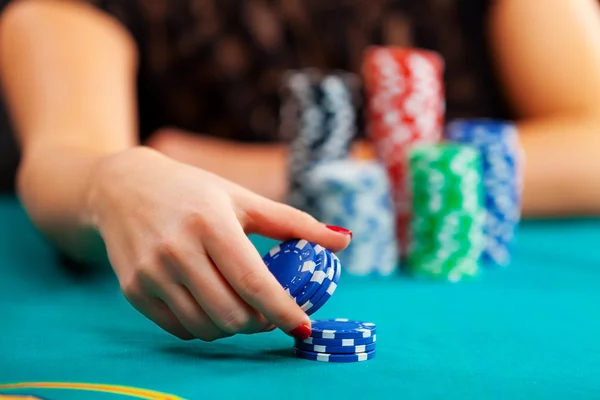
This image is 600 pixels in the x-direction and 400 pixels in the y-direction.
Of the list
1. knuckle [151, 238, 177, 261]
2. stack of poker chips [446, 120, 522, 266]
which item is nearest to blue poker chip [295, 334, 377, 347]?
knuckle [151, 238, 177, 261]

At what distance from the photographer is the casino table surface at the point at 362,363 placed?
1.01m

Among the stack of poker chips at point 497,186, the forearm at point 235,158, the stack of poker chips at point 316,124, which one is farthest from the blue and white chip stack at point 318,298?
the forearm at point 235,158

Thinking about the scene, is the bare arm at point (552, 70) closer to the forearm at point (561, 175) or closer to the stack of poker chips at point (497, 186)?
the forearm at point (561, 175)

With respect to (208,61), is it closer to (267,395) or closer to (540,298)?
(540,298)

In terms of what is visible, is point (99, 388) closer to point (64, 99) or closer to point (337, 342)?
point (337, 342)

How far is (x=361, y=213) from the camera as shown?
1971mm

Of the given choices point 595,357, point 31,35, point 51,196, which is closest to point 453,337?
point 595,357

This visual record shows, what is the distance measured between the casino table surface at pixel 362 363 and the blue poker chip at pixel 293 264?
10cm

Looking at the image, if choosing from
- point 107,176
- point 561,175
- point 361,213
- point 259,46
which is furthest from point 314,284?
point 259,46

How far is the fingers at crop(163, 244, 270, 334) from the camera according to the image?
1073mm

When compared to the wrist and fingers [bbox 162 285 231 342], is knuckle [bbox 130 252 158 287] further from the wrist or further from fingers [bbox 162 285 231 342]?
the wrist

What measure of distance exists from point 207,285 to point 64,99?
118cm

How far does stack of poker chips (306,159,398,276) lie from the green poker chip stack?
7 cm

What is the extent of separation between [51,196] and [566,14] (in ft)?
6.64
